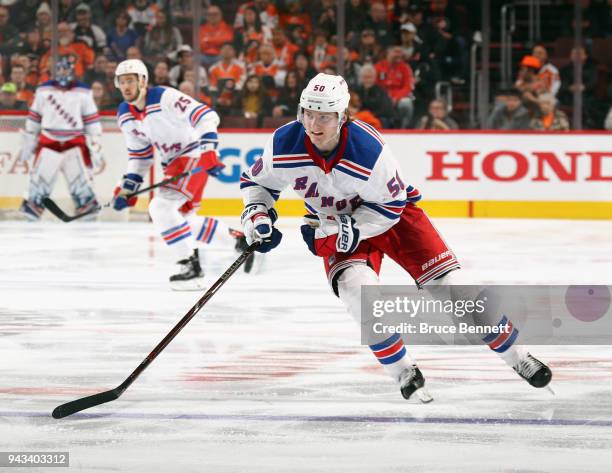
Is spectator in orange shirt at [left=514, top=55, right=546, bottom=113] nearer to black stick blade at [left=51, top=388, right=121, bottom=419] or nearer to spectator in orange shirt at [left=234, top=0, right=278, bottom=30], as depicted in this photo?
spectator in orange shirt at [left=234, top=0, right=278, bottom=30]

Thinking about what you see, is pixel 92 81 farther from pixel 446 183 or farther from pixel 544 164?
pixel 544 164

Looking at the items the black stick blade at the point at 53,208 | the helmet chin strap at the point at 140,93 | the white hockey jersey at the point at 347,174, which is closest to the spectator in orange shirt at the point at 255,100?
the black stick blade at the point at 53,208

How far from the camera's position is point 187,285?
241 inches

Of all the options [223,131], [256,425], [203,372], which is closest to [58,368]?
[203,372]

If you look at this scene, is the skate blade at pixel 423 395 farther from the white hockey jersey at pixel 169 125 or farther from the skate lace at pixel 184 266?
the white hockey jersey at pixel 169 125

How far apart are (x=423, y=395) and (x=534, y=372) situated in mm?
363

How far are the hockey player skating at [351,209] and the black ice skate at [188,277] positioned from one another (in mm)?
2411

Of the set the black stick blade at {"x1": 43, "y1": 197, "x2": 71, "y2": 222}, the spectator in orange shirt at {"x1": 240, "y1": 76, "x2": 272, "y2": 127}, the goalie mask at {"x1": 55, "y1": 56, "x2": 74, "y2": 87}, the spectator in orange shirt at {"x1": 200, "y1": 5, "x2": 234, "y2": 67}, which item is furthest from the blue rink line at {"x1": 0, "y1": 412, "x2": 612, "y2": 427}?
the spectator in orange shirt at {"x1": 200, "y1": 5, "x2": 234, "y2": 67}

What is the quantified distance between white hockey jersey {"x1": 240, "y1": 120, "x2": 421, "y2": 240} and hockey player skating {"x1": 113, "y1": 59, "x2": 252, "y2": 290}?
260 cm

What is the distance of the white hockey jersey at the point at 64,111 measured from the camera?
9.56 m

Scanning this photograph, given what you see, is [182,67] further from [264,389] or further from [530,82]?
[264,389]

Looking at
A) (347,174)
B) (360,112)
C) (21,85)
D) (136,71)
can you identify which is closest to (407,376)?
(347,174)

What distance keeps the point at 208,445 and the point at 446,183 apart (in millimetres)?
6789

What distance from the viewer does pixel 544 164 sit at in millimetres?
9531
